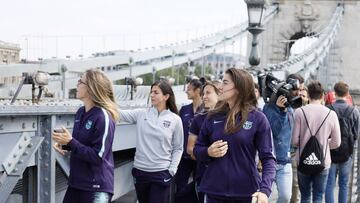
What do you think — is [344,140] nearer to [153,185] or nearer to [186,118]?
[186,118]

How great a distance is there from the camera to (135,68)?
26.0 meters

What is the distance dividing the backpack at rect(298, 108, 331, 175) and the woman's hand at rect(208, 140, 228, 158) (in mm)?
2672

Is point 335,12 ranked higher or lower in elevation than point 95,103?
higher

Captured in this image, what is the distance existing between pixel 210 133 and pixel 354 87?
37.2 meters

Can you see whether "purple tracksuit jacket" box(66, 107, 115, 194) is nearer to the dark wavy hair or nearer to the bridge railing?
the dark wavy hair

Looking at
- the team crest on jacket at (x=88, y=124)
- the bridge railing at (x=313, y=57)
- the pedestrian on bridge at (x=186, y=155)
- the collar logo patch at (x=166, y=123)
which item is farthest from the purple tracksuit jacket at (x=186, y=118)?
the bridge railing at (x=313, y=57)

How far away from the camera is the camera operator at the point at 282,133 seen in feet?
20.0

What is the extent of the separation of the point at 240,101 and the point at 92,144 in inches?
39.1

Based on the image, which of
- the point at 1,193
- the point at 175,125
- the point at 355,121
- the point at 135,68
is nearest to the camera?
the point at 1,193

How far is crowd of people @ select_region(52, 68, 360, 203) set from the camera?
4371mm

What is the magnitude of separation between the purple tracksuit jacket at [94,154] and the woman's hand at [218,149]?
0.69 m

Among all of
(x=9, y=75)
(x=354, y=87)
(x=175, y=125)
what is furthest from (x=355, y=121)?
(x=354, y=87)

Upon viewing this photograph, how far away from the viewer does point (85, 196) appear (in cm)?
445

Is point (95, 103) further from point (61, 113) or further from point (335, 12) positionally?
point (335, 12)
